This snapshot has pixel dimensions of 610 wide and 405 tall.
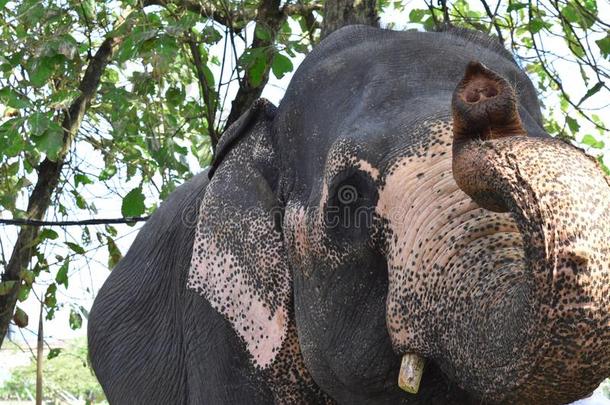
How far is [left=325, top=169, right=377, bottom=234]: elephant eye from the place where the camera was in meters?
2.39

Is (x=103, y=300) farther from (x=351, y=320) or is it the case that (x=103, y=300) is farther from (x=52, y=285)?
(x=52, y=285)

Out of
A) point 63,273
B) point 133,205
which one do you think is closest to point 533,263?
point 133,205

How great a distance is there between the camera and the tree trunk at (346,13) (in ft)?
12.6

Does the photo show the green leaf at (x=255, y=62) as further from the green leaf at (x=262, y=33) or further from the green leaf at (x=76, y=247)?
the green leaf at (x=76, y=247)

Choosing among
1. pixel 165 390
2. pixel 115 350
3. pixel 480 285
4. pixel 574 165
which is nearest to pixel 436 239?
pixel 480 285

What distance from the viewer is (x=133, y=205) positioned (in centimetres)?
467

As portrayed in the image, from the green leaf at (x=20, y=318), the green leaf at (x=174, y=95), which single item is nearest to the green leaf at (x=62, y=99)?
the green leaf at (x=174, y=95)

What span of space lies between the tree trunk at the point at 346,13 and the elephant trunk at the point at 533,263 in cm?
197

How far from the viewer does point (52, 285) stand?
588cm

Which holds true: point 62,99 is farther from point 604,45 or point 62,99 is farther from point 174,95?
point 604,45

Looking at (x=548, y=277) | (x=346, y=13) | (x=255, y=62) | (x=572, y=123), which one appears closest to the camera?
(x=548, y=277)

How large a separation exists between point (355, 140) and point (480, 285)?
57cm

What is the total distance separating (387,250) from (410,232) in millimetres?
121

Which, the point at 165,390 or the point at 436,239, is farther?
the point at 165,390
